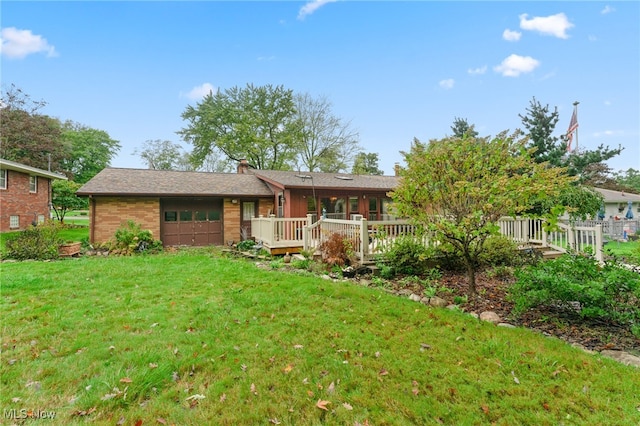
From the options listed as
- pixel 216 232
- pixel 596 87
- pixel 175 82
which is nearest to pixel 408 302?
pixel 216 232

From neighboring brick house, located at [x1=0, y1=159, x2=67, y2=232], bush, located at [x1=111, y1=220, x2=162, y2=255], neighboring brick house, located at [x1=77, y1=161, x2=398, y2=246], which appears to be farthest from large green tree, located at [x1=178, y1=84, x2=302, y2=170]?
bush, located at [x1=111, y1=220, x2=162, y2=255]

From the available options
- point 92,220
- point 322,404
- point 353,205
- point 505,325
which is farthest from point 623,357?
point 92,220

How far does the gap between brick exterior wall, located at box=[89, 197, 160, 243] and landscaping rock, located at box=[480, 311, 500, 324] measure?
39.1 ft

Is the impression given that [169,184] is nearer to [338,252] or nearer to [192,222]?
[192,222]

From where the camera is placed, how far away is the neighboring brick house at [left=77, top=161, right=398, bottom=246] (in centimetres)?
1139

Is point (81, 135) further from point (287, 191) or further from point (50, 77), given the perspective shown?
point (287, 191)

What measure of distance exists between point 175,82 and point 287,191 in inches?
371

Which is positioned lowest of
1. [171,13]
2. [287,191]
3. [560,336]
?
[560,336]

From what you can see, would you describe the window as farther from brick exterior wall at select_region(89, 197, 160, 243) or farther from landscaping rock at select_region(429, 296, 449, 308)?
landscaping rock at select_region(429, 296, 449, 308)

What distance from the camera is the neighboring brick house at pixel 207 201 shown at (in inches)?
448

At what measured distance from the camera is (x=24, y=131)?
2392cm

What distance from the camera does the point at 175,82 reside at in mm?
15641

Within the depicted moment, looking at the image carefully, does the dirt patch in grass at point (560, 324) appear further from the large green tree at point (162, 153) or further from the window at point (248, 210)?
the large green tree at point (162, 153)

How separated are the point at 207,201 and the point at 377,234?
885cm
